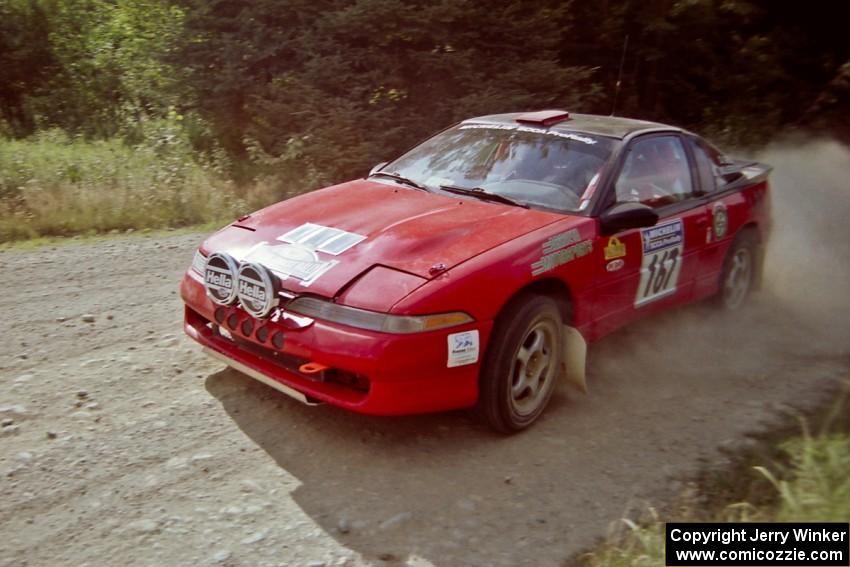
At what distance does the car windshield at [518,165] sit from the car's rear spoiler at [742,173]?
1492 millimetres

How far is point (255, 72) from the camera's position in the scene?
34.6ft

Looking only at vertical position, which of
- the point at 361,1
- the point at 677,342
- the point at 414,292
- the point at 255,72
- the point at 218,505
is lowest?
the point at 677,342

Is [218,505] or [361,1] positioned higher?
[361,1]

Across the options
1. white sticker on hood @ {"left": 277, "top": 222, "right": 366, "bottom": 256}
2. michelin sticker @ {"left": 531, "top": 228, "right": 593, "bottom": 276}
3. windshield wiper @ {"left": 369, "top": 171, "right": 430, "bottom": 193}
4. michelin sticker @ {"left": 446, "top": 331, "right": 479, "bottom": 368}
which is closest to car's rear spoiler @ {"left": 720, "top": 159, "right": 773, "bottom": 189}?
michelin sticker @ {"left": 531, "top": 228, "right": 593, "bottom": 276}

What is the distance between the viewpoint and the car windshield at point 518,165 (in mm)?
4777

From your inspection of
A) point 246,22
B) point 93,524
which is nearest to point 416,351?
point 93,524

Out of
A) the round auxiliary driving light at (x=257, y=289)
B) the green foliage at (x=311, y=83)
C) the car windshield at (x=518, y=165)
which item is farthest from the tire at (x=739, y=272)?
the green foliage at (x=311, y=83)

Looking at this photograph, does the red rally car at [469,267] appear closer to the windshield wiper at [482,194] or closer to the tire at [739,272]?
the windshield wiper at [482,194]

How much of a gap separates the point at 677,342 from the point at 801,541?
9.71 feet

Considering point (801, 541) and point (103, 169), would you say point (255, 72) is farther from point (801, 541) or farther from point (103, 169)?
point (801, 541)

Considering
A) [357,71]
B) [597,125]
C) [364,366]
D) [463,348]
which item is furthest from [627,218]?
[357,71]

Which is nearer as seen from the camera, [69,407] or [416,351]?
[416,351]

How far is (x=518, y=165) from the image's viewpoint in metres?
5.02

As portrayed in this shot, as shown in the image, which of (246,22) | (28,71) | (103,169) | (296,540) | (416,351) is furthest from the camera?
(28,71)
